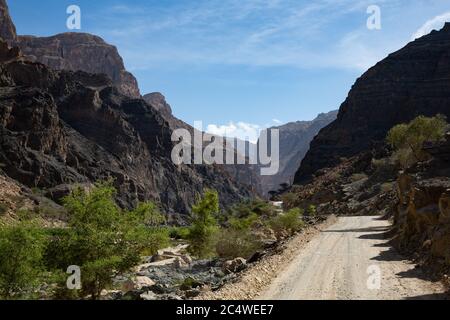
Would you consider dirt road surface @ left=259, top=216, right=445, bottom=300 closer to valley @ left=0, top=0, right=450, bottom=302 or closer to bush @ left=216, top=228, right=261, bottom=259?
valley @ left=0, top=0, right=450, bottom=302

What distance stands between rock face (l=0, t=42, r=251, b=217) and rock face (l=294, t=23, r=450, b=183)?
Result: 183ft

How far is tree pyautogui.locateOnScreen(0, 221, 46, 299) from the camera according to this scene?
15742 mm

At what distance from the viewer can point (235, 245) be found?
32.8 metres

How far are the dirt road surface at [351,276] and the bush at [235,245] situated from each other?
7187mm

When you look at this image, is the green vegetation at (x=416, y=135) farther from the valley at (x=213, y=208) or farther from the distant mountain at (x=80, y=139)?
the distant mountain at (x=80, y=139)

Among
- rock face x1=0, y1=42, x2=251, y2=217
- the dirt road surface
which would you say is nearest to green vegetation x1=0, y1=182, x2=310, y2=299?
the dirt road surface

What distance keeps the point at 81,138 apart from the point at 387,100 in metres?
86.2

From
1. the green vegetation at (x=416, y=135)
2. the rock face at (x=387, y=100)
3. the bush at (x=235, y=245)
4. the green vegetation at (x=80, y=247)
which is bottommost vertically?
the bush at (x=235, y=245)

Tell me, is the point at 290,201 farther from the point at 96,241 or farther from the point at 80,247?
the point at 80,247

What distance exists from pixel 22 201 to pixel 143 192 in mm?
57526

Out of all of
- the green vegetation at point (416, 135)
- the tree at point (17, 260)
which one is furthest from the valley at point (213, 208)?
the green vegetation at point (416, 135)

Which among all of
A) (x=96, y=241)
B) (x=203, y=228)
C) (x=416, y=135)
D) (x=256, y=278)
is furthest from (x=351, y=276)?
(x=416, y=135)

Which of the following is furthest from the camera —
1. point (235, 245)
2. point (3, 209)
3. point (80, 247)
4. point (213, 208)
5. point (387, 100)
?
point (387, 100)

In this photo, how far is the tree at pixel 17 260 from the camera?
620 inches
